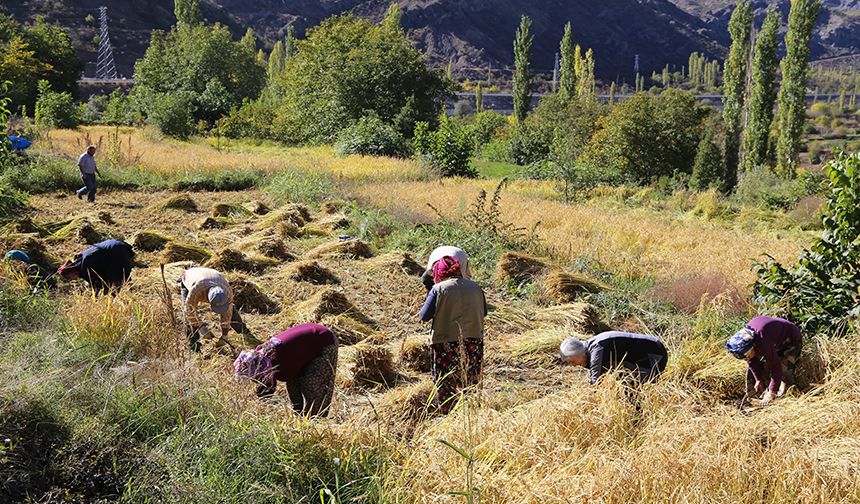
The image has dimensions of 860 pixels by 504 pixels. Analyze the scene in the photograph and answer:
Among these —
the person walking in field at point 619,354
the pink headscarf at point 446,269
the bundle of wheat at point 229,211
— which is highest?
the pink headscarf at point 446,269

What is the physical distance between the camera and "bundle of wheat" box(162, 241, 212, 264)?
10219 mm

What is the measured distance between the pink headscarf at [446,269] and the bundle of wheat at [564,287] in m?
3.50

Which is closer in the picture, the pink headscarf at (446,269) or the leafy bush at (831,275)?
the pink headscarf at (446,269)

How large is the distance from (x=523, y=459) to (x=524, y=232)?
924 centimetres

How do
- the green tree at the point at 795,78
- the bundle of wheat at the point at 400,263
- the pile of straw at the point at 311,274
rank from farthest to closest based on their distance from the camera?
the green tree at the point at 795,78 < the bundle of wheat at the point at 400,263 < the pile of straw at the point at 311,274

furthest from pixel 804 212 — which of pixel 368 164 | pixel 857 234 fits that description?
pixel 857 234

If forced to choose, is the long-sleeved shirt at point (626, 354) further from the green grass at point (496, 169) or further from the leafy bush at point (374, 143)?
the green grass at point (496, 169)

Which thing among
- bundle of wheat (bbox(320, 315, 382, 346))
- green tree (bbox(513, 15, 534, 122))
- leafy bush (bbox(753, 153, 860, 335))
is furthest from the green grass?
leafy bush (bbox(753, 153, 860, 335))

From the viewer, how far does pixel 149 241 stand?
11.2 meters

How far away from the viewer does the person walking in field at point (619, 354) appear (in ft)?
17.7

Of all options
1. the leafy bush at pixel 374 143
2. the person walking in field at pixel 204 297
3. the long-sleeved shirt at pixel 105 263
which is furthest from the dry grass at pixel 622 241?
the leafy bush at pixel 374 143

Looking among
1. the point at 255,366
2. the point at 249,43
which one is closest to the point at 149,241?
the point at 255,366

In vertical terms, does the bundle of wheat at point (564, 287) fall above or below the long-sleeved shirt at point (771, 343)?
below

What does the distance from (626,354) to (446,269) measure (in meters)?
1.55
